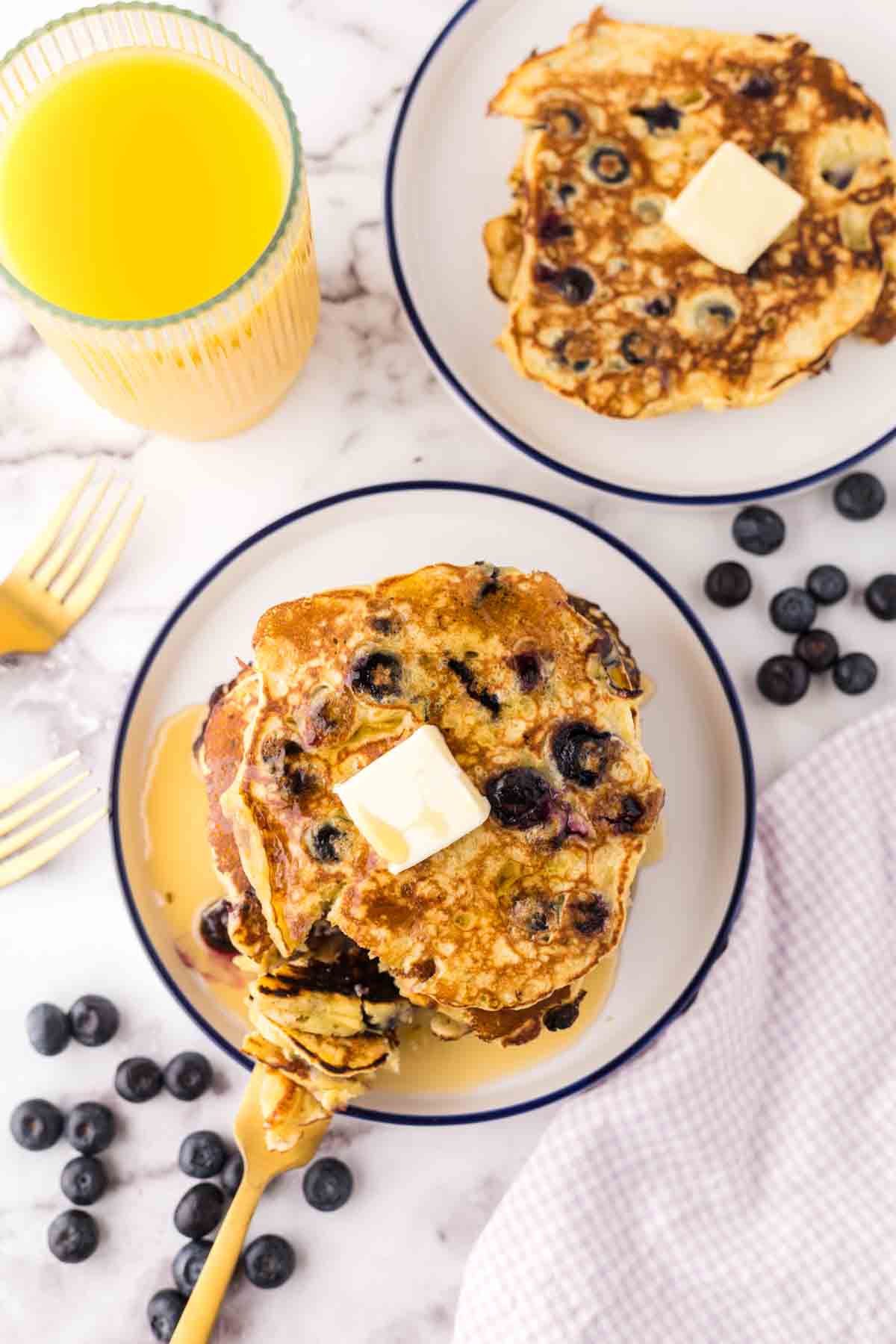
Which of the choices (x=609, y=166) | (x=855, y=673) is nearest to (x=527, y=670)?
(x=855, y=673)

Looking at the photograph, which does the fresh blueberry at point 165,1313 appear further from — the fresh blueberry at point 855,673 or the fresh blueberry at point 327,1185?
the fresh blueberry at point 855,673

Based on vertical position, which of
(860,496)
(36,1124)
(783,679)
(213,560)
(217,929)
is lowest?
(36,1124)

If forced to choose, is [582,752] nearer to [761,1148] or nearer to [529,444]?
[529,444]

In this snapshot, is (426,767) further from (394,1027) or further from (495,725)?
(394,1027)

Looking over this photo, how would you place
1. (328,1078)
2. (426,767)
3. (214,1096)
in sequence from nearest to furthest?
(426,767) → (328,1078) → (214,1096)

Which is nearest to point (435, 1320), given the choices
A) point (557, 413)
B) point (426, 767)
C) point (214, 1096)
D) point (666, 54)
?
point (214, 1096)

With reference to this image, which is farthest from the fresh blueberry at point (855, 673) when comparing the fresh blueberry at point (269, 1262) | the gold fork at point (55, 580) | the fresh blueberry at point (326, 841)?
the fresh blueberry at point (269, 1262)
